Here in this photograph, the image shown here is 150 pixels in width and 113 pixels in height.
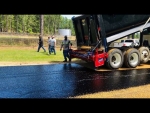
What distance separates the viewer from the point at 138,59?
39.2ft

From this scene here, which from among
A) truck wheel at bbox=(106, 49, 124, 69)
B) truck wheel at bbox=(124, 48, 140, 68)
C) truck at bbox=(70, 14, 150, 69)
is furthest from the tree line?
truck wheel at bbox=(106, 49, 124, 69)

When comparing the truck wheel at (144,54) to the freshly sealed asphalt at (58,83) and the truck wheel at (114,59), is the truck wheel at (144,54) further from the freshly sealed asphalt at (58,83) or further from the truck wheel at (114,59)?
the freshly sealed asphalt at (58,83)

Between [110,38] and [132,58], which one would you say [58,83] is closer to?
[110,38]

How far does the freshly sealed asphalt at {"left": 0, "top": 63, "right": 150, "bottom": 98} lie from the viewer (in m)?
6.85

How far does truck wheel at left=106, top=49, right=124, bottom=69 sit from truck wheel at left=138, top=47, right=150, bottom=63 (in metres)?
1.55

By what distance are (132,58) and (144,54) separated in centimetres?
105

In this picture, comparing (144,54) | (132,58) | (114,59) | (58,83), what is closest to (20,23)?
(144,54)

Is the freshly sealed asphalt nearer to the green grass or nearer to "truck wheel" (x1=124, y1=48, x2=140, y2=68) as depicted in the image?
"truck wheel" (x1=124, y1=48, x2=140, y2=68)

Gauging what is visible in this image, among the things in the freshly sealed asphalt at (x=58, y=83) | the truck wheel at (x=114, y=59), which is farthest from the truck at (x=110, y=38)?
the freshly sealed asphalt at (x=58, y=83)

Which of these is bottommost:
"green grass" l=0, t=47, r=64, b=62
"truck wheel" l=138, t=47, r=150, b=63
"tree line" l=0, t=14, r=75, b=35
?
"green grass" l=0, t=47, r=64, b=62

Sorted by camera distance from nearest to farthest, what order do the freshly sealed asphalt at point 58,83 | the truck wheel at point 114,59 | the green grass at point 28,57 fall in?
the freshly sealed asphalt at point 58,83, the truck wheel at point 114,59, the green grass at point 28,57

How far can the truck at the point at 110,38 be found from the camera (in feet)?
35.5
